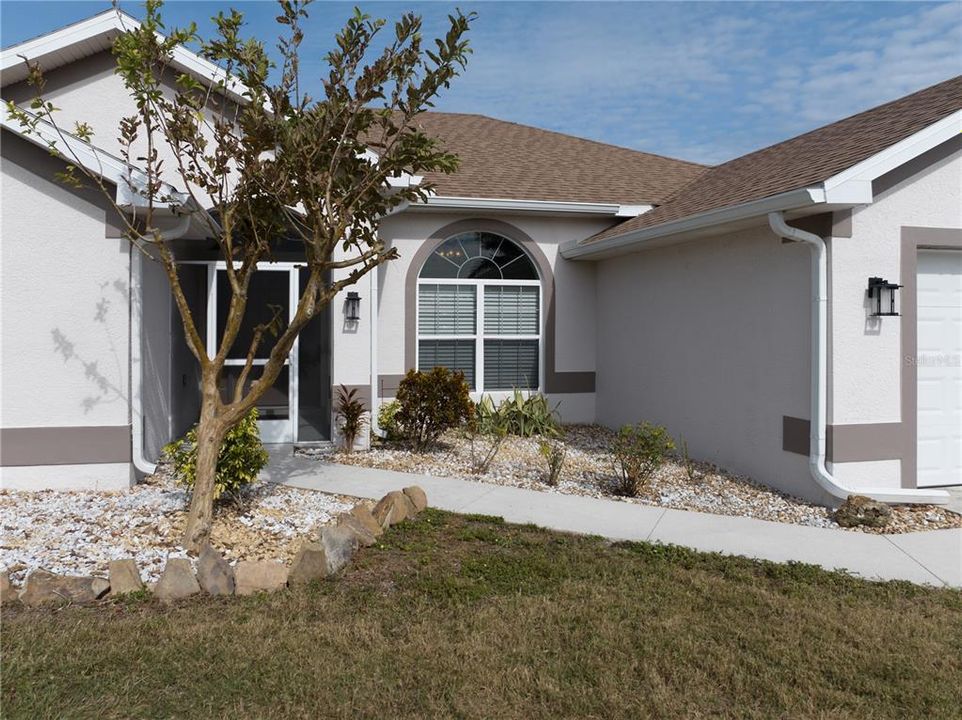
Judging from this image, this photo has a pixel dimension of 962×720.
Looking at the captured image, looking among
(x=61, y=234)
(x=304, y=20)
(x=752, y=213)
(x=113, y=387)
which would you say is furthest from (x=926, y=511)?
(x=61, y=234)

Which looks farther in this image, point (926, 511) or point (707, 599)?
point (926, 511)

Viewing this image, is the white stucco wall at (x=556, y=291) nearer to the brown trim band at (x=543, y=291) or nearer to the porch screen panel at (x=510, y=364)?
the brown trim band at (x=543, y=291)

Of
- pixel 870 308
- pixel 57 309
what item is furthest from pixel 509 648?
pixel 57 309

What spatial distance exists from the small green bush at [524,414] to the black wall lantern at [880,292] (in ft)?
16.9

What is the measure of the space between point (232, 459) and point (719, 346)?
6.12 metres

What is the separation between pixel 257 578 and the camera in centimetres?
481

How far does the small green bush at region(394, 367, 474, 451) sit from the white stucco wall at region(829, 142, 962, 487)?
4619mm

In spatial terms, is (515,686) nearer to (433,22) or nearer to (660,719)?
(660,719)

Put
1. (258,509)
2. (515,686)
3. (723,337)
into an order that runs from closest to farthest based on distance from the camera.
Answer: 1. (515,686)
2. (258,509)
3. (723,337)

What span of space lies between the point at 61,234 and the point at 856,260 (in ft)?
26.9

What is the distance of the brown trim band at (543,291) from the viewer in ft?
38.0

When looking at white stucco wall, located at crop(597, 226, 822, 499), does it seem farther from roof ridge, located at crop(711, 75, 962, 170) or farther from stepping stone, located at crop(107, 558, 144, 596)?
stepping stone, located at crop(107, 558, 144, 596)

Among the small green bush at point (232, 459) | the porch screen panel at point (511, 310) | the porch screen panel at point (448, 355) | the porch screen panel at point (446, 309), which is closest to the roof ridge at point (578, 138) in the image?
the porch screen panel at point (511, 310)

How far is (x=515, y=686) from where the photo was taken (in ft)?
11.9
